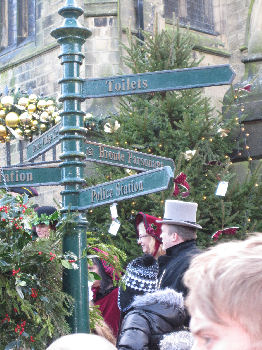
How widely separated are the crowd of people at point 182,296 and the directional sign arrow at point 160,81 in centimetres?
80

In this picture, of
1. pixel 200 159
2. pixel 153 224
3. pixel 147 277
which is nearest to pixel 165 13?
pixel 200 159

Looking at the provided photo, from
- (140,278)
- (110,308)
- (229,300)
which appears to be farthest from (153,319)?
(110,308)

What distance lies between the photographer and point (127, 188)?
3453 mm

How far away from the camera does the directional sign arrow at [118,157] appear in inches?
152

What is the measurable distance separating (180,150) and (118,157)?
209 inches

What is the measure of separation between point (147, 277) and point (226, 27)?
48.3 ft

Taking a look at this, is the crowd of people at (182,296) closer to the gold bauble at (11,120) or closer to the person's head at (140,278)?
the person's head at (140,278)

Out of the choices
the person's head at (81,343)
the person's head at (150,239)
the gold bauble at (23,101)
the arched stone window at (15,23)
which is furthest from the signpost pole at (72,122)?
the arched stone window at (15,23)

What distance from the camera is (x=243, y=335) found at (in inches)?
51.0

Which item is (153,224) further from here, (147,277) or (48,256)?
(48,256)

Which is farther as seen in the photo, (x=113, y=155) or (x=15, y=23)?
(x=15, y=23)

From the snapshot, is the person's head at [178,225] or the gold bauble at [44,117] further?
the gold bauble at [44,117]

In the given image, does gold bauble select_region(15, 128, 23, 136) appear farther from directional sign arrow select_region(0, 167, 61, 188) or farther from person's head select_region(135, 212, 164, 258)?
directional sign arrow select_region(0, 167, 61, 188)

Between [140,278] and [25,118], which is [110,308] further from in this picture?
[25,118]
